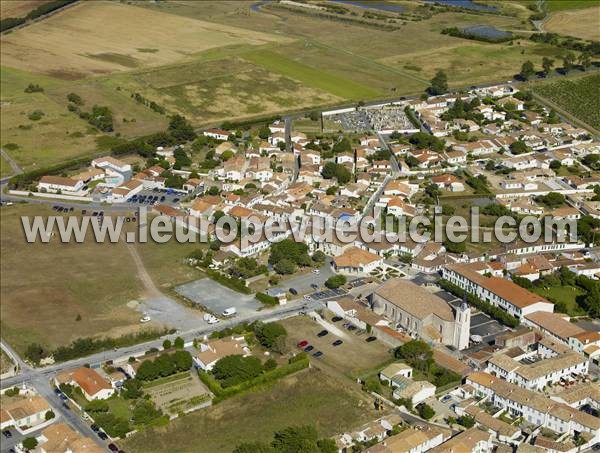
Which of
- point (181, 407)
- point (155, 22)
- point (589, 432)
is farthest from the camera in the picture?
point (155, 22)

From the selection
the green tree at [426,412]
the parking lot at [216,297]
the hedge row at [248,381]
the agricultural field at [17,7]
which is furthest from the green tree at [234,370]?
the agricultural field at [17,7]

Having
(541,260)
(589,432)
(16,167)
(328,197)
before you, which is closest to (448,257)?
(541,260)

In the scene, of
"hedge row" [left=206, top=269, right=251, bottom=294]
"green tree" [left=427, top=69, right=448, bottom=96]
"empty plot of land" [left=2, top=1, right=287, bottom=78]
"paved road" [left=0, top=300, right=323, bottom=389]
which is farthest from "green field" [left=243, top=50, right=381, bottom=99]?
"paved road" [left=0, top=300, right=323, bottom=389]

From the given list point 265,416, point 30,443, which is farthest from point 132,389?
point 265,416

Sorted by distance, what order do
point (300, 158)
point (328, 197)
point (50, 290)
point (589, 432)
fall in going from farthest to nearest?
point (300, 158), point (328, 197), point (50, 290), point (589, 432)

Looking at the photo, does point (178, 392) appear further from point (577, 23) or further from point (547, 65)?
point (577, 23)

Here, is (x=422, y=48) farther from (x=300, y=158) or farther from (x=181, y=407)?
(x=181, y=407)

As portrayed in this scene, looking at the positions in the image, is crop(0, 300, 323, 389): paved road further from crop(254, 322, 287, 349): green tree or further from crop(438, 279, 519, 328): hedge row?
crop(438, 279, 519, 328): hedge row
